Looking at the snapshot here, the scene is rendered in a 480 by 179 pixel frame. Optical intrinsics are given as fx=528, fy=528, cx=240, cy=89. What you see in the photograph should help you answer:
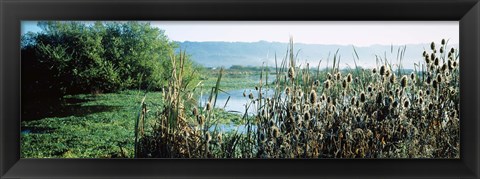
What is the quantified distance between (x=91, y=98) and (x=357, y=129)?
1234 mm

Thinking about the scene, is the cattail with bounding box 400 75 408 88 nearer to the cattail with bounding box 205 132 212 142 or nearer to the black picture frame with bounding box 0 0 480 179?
the black picture frame with bounding box 0 0 480 179

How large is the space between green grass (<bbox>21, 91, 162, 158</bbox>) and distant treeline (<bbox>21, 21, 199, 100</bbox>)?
77 mm

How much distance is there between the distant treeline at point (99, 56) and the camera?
93.5 inches

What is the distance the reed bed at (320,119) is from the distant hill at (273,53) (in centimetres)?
3

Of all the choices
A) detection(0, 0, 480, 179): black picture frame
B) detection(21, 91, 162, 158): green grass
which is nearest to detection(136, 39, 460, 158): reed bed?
detection(21, 91, 162, 158): green grass

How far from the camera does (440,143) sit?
2326 millimetres

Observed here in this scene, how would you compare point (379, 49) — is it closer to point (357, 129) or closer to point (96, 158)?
point (357, 129)

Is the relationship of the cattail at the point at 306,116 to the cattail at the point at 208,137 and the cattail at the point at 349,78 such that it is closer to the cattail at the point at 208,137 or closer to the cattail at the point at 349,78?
the cattail at the point at 349,78

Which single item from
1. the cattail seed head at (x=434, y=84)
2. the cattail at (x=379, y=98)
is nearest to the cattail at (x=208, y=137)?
the cattail at (x=379, y=98)

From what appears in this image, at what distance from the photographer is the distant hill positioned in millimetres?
2342
